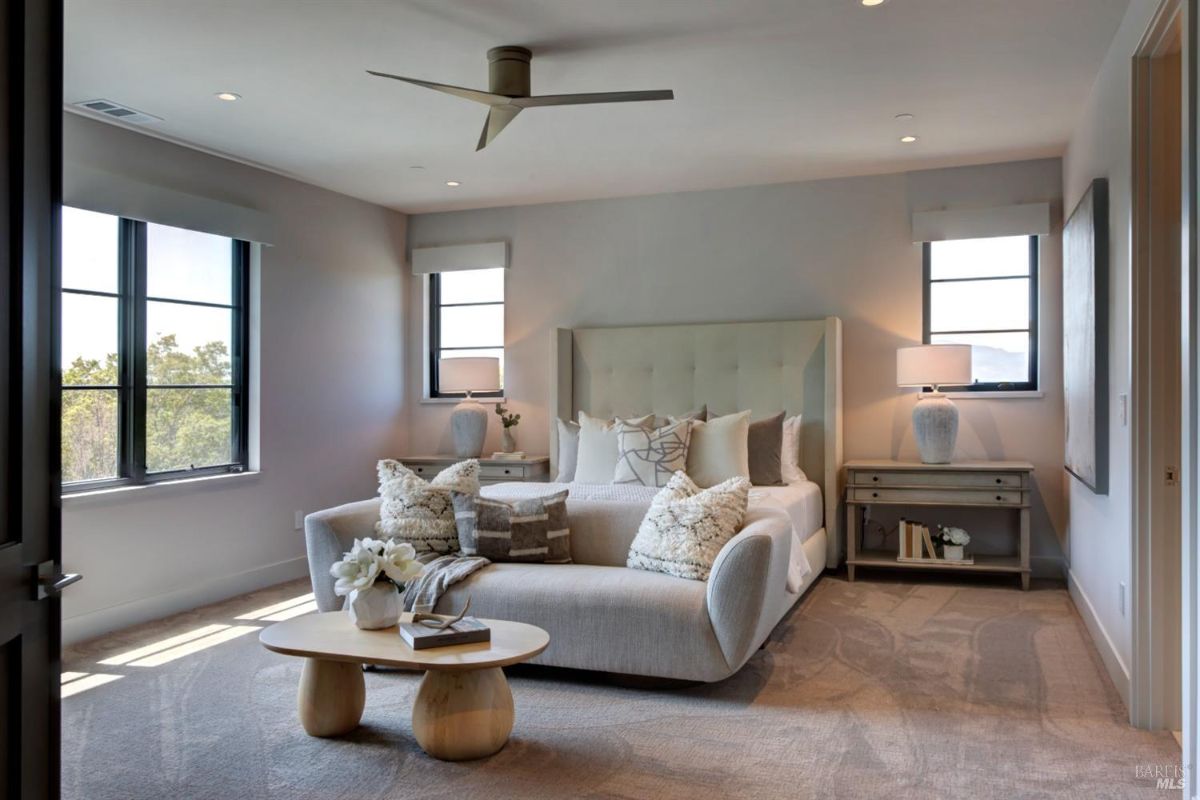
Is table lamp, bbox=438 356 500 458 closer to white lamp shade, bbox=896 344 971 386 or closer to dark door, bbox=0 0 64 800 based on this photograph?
white lamp shade, bbox=896 344 971 386

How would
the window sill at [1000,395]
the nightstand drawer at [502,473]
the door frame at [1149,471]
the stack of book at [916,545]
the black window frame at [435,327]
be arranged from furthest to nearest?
the black window frame at [435,327] < the nightstand drawer at [502,473] < the window sill at [1000,395] < the stack of book at [916,545] < the door frame at [1149,471]

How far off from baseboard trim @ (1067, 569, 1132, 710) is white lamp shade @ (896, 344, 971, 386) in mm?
1236

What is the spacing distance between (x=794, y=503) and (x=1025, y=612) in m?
1.29

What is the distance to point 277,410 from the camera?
5457mm

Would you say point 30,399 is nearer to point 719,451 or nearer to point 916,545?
point 719,451

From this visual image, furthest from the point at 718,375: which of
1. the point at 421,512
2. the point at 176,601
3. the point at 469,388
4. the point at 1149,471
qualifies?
the point at 176,601

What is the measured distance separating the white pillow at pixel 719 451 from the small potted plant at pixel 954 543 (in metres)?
1.24

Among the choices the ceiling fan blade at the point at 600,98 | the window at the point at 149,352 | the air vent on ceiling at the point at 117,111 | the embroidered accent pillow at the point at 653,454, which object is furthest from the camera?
the embroidered accent pillow at the point at 653,454

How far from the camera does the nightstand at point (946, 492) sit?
5004mm

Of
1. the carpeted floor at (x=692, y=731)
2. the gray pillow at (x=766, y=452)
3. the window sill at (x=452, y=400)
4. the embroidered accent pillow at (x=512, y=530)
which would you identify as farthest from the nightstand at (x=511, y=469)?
the carpeted floor at (x=692, y=731)

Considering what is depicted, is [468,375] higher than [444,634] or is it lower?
higher

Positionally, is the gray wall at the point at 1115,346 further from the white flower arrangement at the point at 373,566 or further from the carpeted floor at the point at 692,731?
the white flower arrangement at the point at 373,566

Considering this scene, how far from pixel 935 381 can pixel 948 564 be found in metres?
1.06

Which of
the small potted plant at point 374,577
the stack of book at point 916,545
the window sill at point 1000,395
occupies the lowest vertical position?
the stack of book at point 916,545
